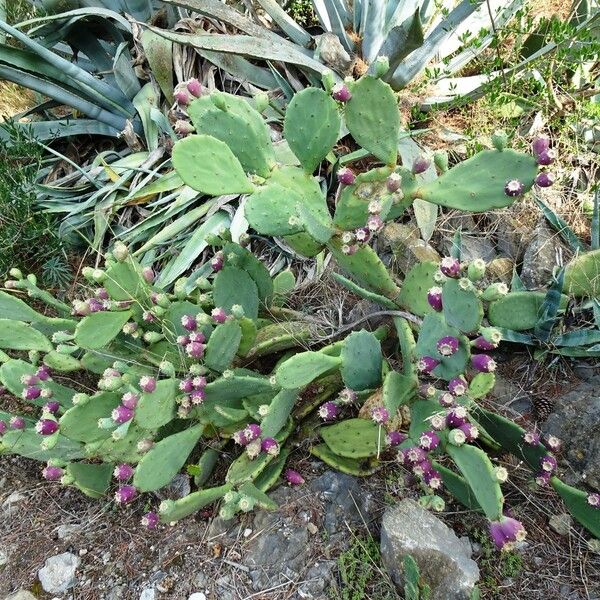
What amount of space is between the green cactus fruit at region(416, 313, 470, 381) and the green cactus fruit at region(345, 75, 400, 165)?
22.9 inches

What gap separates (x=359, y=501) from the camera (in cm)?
197

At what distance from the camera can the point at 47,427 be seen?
70.6 inches

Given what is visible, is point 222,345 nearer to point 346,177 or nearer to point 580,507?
point 346,177

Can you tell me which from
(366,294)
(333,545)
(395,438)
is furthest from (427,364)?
(333,545)

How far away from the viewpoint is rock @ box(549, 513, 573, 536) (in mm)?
1854

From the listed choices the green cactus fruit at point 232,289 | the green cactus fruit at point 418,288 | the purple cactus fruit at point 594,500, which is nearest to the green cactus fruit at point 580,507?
the purple cactus fruit at point 594,500

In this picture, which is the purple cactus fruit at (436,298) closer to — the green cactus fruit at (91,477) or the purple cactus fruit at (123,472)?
the purple cactus fruit at (123,472)

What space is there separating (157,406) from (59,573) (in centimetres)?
77

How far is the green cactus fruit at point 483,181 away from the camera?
1.70 meters

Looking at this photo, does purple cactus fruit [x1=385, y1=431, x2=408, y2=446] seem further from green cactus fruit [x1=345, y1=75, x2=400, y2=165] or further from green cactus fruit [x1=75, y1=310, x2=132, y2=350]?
green cactus fruit [x1=75, y1=310, x2=132, y2=350]

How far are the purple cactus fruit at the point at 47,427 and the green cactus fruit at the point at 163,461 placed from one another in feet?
1.00

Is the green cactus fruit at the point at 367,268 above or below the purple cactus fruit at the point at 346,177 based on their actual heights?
below

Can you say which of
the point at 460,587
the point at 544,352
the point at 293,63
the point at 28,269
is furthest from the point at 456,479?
the point at 28,269

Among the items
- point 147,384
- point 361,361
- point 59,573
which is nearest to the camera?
point 147,384
